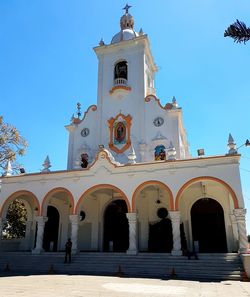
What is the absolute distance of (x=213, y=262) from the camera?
14875 mm

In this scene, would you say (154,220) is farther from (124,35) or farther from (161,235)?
(124,35)

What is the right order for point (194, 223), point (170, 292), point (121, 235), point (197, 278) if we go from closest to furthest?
point (170, 292) < point (197, 278) < point (194, 223) < point (121, 235)

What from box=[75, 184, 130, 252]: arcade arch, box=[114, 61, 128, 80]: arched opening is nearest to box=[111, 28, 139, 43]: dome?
box=[114, 61, 128, 80]: arched opening

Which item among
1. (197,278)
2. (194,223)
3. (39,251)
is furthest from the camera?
(194,223)

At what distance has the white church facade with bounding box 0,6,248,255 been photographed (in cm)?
1791

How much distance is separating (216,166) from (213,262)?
216 inches

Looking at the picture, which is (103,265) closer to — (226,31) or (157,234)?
(157,234)

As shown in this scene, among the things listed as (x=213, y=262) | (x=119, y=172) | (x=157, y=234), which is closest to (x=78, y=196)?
(x=119, y=172)

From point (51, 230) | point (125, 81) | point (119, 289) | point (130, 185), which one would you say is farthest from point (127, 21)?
point (119, 289)

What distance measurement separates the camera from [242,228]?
1592cm

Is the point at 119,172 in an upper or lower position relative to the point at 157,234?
upper

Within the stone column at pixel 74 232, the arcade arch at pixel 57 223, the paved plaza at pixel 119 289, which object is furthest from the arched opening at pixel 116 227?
the paved plaza at pixel 119 289

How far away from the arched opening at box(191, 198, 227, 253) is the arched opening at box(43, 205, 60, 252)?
36.0 ft

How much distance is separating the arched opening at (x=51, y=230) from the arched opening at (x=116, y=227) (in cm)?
427
